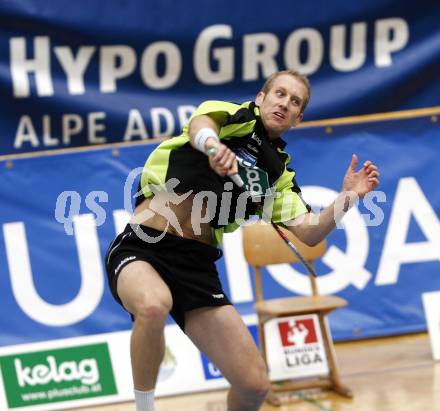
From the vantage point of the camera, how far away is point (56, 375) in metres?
6.69

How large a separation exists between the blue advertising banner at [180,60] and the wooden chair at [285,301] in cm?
157

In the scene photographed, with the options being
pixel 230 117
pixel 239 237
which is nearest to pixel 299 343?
pixel 239 237

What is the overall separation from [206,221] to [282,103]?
2.14 feet

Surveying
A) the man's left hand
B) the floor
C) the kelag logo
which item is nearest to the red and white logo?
the floor

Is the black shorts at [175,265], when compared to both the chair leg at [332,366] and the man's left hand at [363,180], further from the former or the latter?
the chair leg at [332,366]

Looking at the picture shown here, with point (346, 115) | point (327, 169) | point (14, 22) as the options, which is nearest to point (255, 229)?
point (327, 169)

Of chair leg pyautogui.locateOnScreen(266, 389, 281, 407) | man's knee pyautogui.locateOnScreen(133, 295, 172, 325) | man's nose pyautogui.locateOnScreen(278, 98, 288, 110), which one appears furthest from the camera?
chair leg pyautogui.locateOnScreen(266, 389, 281, 407)

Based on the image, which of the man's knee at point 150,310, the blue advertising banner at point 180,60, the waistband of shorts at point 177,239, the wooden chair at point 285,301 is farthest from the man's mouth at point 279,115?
the blue advertising banner at point 180,60

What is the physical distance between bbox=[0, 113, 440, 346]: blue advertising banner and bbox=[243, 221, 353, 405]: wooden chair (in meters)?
0.66

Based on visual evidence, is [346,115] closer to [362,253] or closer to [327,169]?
[327,169]

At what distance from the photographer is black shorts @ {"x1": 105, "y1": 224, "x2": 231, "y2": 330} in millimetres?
4645

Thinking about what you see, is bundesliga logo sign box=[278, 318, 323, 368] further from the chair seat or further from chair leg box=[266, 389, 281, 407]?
chair leg box=[266, 389, 281, 407]

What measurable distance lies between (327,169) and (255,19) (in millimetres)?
1317

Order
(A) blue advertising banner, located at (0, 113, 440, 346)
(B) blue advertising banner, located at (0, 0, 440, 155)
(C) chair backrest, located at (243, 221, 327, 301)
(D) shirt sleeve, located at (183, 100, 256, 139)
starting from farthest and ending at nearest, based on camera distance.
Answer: (B) blue advertising banner, located at (0, 0, 440, 155) < (A) blue advertising banner, located at (0, 113, 440, 346) < (C) chair backrest, located at (243, 221, 327, 301) < (D) shirt sleeve, located at (183, 100, 256, 139)
